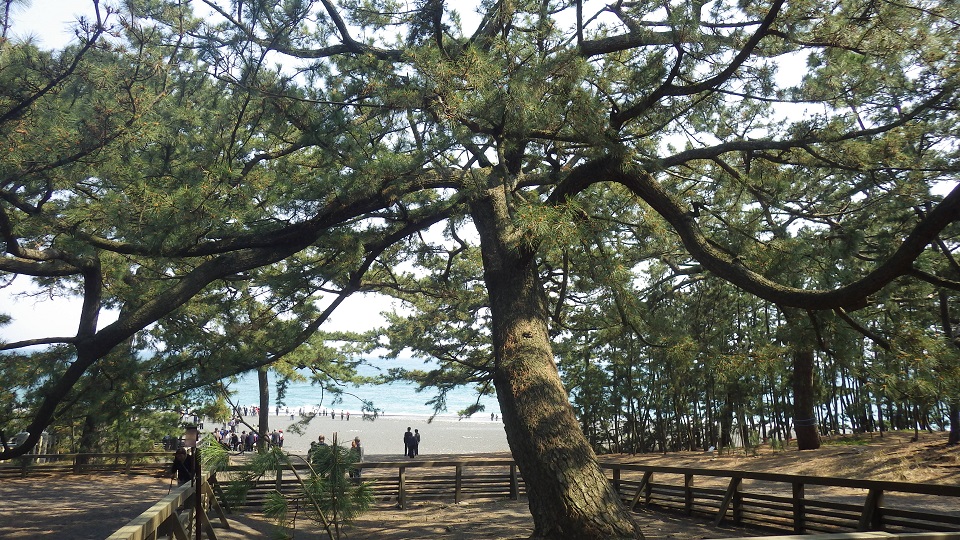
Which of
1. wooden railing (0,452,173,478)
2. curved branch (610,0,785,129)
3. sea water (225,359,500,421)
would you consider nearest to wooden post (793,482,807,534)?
curved branch (610,0,785,129)

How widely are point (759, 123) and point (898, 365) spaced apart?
136 inches

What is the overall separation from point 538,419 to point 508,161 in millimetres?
3193

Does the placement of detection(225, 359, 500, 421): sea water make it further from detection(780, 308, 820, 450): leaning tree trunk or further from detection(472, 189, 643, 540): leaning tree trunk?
detection(472, 189, 643, 540): leaning tree trunk

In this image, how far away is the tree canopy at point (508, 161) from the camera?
5156 millimetres

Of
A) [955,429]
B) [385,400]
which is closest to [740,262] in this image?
[955,429]

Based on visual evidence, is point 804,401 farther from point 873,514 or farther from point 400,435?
point 400,435

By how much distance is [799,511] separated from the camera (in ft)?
20.7

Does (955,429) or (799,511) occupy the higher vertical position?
(955,429)

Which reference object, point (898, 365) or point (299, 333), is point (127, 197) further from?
point (898, 365)

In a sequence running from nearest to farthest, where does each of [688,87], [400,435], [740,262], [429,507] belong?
[688,87], [740,262], [429,507], [400,435]

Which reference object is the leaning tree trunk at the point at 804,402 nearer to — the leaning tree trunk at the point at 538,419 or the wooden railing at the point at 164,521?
the leaning tree trunk at the point at 538,419

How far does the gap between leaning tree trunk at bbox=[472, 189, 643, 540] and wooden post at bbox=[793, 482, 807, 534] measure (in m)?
2.38

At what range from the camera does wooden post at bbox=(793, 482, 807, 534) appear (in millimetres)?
6266

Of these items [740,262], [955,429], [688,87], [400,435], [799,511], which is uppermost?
[688,87]
